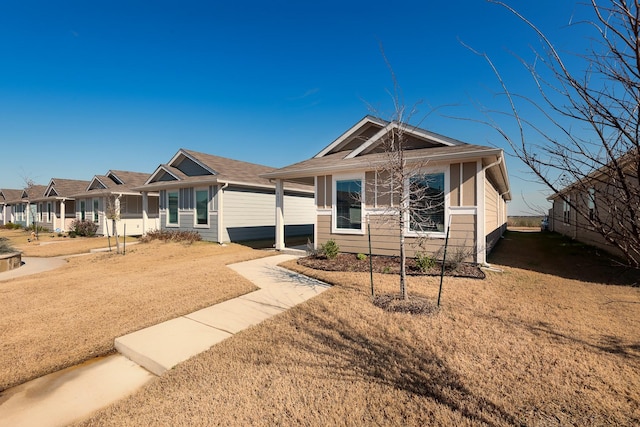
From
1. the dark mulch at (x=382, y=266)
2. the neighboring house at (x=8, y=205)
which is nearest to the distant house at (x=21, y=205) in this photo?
the neighboring house at (x=8, y=205)

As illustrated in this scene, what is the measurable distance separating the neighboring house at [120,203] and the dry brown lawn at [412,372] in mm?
19567

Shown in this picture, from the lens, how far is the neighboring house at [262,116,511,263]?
300 inches

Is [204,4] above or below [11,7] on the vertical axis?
above

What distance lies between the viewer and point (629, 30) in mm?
1301

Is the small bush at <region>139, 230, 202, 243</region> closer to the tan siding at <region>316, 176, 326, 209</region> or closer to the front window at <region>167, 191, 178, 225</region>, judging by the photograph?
the front window at <region>167, 191, 178, 225</region>

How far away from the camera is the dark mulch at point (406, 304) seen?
4695 millimetres

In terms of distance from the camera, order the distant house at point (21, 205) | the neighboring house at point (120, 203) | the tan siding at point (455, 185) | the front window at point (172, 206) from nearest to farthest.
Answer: the tan siding at point (455, 185), the front window at point (172, 206), the neighboring house at point (120, 203), the distant house at point (21, 205)

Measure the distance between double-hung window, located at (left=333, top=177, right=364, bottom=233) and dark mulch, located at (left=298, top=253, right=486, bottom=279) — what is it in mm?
950

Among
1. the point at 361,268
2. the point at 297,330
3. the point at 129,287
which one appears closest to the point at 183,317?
the point at 297,330

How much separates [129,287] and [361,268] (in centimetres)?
591

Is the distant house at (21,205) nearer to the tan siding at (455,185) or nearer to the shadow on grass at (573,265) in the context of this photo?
the tan siding at (455,185)

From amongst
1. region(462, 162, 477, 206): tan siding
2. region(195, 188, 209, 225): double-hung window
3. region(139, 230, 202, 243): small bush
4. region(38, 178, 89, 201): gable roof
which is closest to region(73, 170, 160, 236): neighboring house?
region(38, 178, 89, 201): gable roof

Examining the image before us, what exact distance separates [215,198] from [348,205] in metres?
7.95

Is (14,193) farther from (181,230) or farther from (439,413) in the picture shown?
(439,413)
